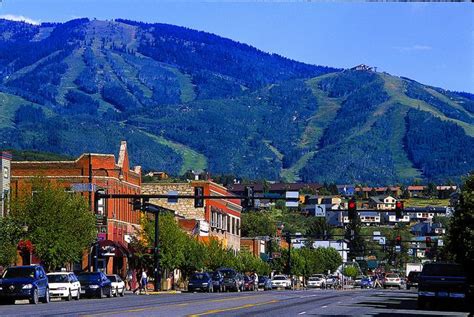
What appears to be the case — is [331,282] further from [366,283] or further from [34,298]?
[34,298]

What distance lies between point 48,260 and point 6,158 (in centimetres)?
1492

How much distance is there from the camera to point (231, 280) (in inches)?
3861

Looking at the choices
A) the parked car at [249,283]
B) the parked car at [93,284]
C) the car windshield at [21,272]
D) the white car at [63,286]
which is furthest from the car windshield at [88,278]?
the parked car at [249,283]

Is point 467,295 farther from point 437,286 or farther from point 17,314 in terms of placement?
point 17,314

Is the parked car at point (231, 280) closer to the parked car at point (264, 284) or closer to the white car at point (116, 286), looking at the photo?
the parked car at point (264, 284)

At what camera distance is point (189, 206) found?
13712 cm

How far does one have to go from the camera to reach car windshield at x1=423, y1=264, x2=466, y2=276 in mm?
56375

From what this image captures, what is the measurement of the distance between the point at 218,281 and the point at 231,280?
2.20 metres

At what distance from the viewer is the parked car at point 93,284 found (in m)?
68.9

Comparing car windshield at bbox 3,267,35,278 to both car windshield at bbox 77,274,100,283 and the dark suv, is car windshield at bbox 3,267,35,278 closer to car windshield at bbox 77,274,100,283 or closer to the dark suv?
the dark suv

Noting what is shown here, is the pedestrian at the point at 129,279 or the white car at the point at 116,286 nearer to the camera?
the white car at the point at 116,286

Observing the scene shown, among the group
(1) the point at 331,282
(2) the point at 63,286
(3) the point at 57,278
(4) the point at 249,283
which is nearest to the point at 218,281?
(4) the point at 249,283

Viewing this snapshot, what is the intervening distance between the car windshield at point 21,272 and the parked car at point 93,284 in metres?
12.1

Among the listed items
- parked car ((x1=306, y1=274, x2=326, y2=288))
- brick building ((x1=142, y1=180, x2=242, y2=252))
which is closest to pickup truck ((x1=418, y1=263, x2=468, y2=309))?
brick building ((x1=142, y1=180, x2=242, y2=252))
